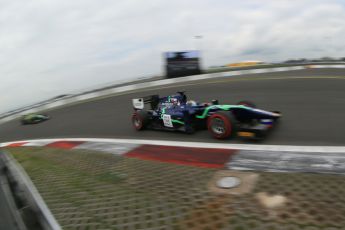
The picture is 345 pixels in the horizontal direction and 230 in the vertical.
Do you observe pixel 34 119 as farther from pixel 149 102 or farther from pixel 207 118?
pixel 207 118

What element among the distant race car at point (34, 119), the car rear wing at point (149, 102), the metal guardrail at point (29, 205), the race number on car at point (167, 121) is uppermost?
the car rear wing at point (149, 102)

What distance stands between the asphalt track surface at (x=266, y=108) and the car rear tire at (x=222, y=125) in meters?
0.18

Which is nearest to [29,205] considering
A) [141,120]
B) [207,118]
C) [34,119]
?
[207,118]

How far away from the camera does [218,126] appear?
23.3 ft

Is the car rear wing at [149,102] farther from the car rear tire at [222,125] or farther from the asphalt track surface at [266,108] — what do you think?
the car rear tire at [222,125]

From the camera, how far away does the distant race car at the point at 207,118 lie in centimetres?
686

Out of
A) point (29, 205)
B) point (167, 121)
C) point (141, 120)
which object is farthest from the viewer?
point (141, 120)

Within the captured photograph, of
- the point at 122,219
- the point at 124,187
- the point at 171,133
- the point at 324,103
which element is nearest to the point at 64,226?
the point at 122,219

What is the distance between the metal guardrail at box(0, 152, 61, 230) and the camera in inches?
141

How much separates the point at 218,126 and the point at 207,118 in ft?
2.80

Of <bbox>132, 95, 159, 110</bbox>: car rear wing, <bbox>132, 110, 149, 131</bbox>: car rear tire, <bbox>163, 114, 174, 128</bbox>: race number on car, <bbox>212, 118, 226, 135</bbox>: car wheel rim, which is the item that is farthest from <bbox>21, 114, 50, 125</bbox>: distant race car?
<bbox>212, 118, 226, 135</bbox>: car wheel rim

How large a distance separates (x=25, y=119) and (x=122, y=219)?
13.2 metres

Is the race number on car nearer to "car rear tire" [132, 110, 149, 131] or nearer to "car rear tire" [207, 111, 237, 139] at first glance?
"car rear tire" [132, 110, 149, 131]

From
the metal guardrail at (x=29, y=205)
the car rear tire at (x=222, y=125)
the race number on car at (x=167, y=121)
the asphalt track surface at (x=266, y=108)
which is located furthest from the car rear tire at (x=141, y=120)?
the metal guardrail at (x=29, y=205)
